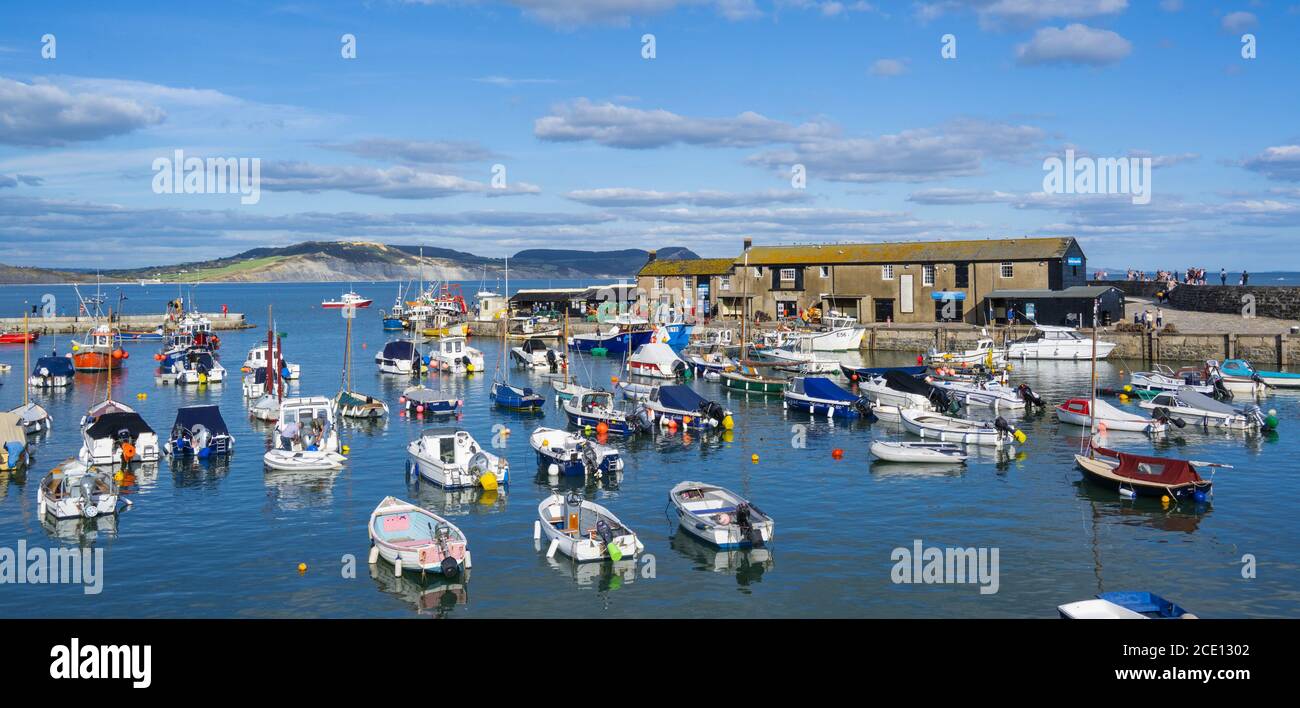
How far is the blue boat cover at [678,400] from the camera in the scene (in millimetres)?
55781

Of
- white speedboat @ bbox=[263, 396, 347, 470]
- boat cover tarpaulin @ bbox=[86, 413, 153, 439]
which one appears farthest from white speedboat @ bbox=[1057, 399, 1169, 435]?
boat cover tarpaulin @ bbox=[86, 413, 153, 439]

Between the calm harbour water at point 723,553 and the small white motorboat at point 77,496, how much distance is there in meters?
0.85

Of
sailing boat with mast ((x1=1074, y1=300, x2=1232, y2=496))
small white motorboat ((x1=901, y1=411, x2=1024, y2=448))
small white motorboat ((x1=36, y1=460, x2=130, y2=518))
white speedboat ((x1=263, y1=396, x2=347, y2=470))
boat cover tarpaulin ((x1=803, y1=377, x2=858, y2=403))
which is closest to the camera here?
small white motorboat ((x1=36, y1=460, x2=130, y2=518))

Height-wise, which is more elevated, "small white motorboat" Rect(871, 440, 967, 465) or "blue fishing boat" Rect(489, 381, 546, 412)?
"blue fishing boat" Rect(489, 381, 546, 412)

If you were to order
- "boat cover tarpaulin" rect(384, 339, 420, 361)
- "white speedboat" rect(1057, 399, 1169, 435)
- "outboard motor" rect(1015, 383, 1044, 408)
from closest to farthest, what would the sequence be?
1. "white speedboat" rect(1057, 399, 1169, 435)
2. "outboard motor" rect(1015, 383, 1044, 408)
3. "boat cover tarpaulin" rect(384, 339, 420, 361)

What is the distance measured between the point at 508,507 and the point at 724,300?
80695mm

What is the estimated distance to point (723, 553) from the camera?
3148cm

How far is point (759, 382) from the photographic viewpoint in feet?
231

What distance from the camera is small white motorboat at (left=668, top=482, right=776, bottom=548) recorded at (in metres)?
31.5

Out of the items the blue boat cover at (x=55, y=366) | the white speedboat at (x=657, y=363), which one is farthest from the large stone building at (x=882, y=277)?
the blue boat cover at (x=55, y=366)

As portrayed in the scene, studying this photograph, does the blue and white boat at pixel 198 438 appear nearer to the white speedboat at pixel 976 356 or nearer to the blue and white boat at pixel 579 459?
the blue and white boat at pixel 579 459

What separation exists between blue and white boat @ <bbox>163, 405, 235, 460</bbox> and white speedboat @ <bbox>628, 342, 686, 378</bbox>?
37.3 meters

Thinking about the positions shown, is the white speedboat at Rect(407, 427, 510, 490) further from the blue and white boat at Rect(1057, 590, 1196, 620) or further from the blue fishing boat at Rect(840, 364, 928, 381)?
the blue fishing boat at Rect(840, 364, 928, 381)

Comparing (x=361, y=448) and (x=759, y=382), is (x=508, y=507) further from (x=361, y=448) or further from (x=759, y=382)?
(x=759, y=382)
